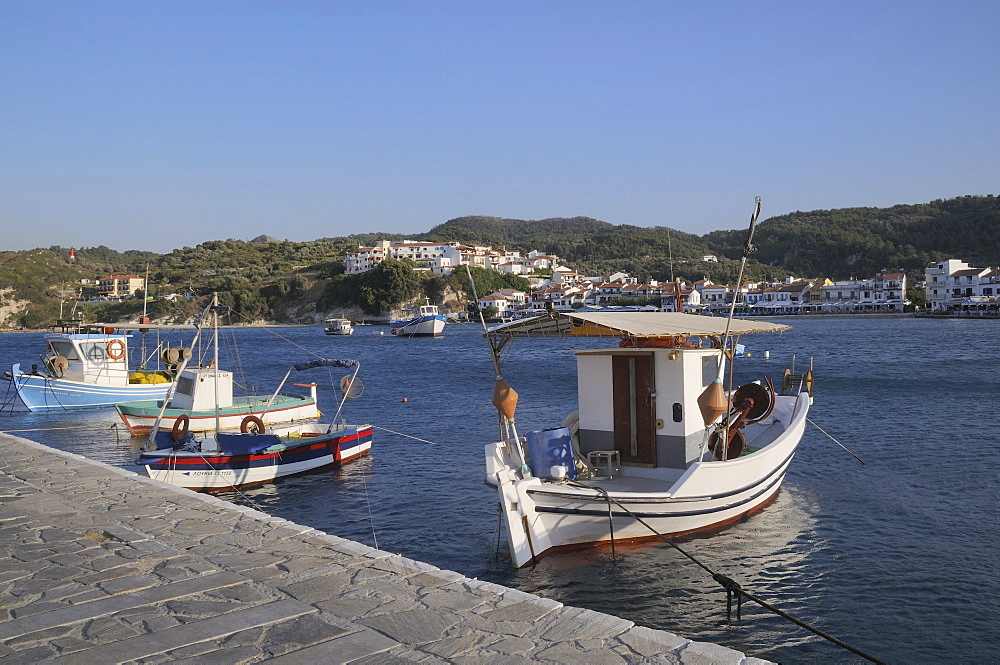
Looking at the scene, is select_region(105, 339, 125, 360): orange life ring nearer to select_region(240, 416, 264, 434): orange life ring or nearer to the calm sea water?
the calm sea water

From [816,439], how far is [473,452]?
30.6 feet

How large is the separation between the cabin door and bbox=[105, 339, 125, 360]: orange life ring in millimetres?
24017

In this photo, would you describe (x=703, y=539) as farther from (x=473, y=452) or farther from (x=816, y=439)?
(x=816, y=439)

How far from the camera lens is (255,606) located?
5.19m

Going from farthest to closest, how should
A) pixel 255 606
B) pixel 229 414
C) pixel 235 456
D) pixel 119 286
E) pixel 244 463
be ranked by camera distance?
pixel 119 286 < pixel 229 414 < pixel 244 463 < pixel 235 456 < pixel 255 606

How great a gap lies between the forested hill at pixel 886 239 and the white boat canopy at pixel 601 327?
151 metres

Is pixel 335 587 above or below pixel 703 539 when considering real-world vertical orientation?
above

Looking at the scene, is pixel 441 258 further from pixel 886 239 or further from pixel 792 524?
pixel 792 524

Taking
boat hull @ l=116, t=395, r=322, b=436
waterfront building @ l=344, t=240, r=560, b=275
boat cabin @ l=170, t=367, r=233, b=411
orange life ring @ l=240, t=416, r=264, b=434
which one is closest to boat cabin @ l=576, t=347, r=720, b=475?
orange life ring @ l=240, t=416, r=264, b=434

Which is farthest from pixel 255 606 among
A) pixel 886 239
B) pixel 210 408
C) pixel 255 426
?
pixel 886 239

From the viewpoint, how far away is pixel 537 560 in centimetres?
1039

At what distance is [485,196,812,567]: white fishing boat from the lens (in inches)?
403

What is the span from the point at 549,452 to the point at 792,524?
478 centimetres

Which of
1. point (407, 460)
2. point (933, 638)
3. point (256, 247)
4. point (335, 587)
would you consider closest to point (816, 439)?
point (407, 460)
